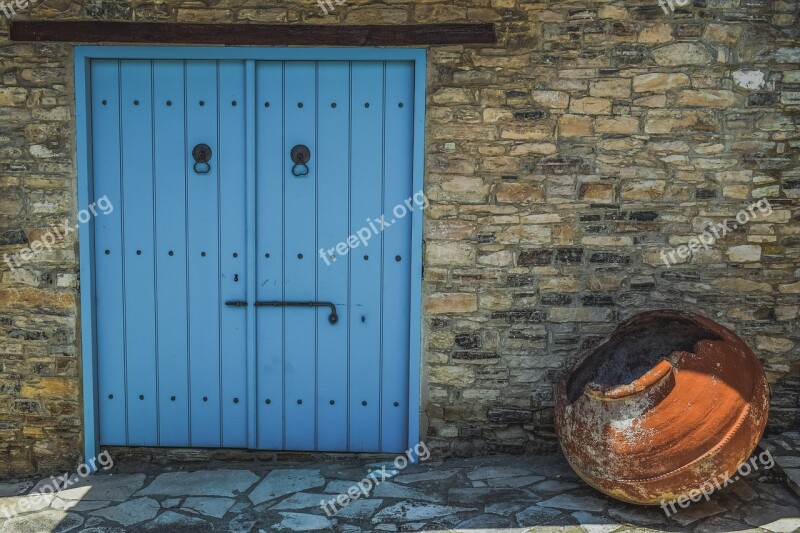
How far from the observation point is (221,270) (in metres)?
5.12

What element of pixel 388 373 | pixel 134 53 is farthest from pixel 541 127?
pixel 134 53

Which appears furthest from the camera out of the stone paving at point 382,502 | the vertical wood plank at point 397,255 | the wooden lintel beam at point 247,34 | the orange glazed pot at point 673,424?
the vertical wood plank at point 397,255

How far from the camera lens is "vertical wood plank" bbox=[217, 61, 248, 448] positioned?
5.04 meters

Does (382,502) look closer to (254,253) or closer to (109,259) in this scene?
(254,253)

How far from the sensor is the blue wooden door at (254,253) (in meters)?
5.03

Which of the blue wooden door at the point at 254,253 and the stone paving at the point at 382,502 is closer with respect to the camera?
the stone paving at the point at 382,502

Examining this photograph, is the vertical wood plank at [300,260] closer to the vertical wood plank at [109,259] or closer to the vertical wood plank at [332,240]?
the vertical wood plank at [332,240]

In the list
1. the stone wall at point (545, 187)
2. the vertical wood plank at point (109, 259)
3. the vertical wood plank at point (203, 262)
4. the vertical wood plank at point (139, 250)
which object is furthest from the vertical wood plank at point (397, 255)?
the vertical wood plank at point (109, 259)

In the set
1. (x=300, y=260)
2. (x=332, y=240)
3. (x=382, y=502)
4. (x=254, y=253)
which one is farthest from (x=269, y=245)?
(x=382, y=502)

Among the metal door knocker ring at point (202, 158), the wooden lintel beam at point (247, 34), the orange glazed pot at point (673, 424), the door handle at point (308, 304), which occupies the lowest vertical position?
the orange glazed pot at point (673, 424)

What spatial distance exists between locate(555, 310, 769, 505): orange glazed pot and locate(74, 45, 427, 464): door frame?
3.87 ft

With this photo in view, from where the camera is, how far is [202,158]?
16.5 ft

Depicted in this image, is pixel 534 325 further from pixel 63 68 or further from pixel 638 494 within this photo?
pixel 63 68

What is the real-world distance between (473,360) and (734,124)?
218cm
